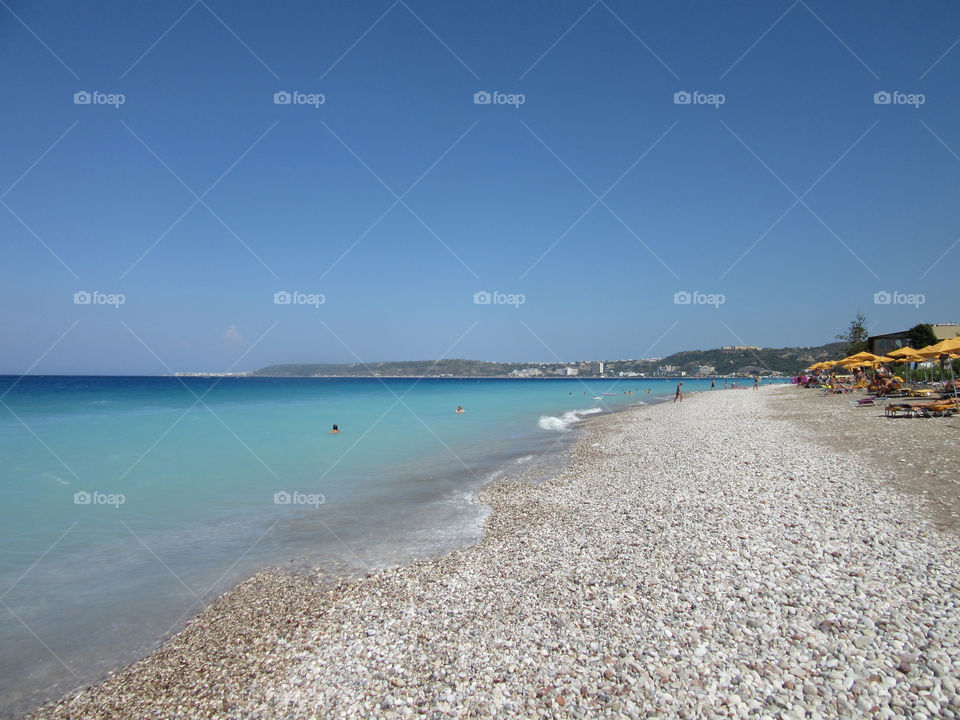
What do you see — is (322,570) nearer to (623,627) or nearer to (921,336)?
(623,627)

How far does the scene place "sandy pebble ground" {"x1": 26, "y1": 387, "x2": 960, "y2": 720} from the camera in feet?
14.3

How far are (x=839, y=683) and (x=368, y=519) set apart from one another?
941cm

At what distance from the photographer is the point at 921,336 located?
51094mm

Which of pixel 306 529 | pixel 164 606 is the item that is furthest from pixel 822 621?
pixel 306 529

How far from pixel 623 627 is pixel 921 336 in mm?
63808

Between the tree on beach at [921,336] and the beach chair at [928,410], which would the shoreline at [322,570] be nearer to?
the beach chair at [928,410]

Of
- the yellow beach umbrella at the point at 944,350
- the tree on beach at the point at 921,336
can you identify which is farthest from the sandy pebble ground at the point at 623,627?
the tree on beach at the point at 921,336

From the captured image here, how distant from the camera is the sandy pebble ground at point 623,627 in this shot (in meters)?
4.35

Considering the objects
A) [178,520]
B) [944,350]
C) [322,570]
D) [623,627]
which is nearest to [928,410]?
[944,350]

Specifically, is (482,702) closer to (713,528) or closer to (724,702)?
(724,702)

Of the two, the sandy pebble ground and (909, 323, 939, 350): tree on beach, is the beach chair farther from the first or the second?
(909, 323, 939, 350): tree on beach

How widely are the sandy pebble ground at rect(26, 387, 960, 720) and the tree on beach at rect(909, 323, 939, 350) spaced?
54.2 metres

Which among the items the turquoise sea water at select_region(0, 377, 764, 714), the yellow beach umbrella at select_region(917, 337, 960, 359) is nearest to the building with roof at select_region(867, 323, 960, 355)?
the yellow beach umbrella at select_region(917, 337, 960, 359)

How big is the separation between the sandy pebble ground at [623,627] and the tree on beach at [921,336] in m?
54.2
